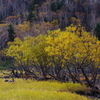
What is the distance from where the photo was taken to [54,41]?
543 inches

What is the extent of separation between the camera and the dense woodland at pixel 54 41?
13641 mm

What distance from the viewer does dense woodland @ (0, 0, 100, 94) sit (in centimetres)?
1364

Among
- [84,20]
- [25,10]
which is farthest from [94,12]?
[25,10]

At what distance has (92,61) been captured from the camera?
544 inches

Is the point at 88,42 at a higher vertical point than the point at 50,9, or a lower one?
lower

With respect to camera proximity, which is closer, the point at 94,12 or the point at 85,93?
the point at 85,93

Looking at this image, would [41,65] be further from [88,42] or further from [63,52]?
[88,42]

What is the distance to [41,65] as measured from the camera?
20031mm

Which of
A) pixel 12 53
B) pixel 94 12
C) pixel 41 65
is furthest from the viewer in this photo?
pixel 94 12

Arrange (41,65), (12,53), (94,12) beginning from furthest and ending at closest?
(94,12)
(12,53)
(41,65)

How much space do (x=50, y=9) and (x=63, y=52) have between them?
66749 mm

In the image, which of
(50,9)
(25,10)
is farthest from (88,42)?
(25,10)

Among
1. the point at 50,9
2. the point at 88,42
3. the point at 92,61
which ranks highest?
the point at 50,9

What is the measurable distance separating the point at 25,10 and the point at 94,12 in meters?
41.6
